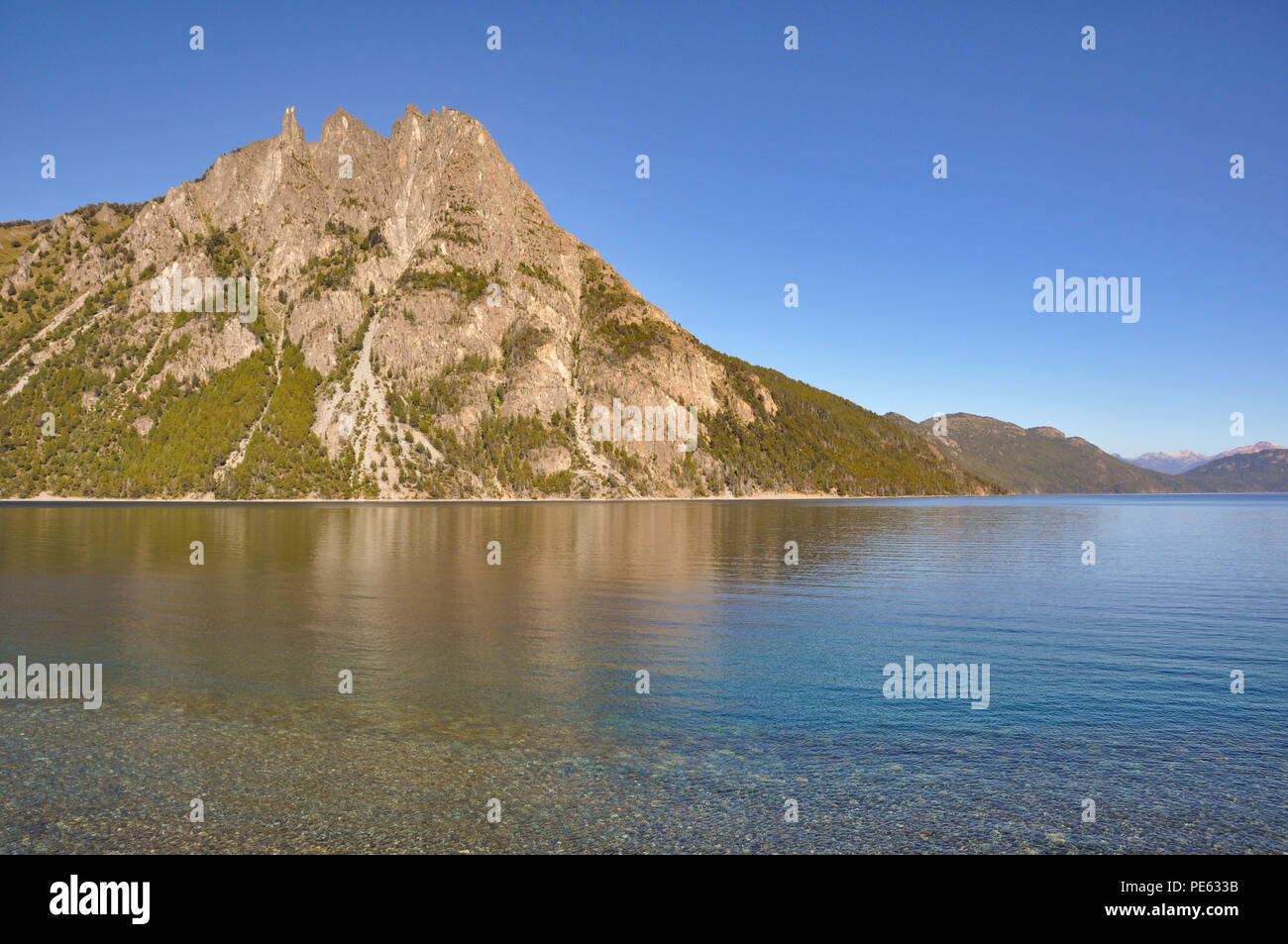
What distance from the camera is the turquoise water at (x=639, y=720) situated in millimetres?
13609

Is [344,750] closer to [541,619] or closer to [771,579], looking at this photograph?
[541,619]

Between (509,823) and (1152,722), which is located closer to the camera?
(509,823)

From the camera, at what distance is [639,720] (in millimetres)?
19922

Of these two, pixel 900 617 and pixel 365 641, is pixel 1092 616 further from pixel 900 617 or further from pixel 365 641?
pixel 365 641

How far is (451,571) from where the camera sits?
2173 inches

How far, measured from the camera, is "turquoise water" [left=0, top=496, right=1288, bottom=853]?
44.7ft

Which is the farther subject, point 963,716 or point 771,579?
point 771,579

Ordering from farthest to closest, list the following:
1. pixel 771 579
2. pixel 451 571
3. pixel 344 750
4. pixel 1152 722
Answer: pixel 451 571, pixel 771 579, pixel 1152 722, pixel 344 750
